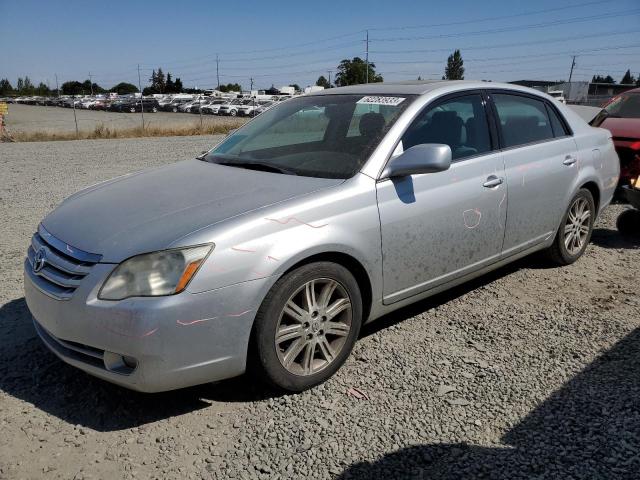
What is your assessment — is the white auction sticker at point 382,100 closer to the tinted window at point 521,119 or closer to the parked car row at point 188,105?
the tinted window at point 521,119

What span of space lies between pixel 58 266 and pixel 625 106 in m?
8.75

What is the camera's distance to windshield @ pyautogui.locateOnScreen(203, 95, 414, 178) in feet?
11.1

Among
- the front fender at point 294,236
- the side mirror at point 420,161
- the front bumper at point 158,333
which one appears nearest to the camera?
Result: the front bumper at point 158,333

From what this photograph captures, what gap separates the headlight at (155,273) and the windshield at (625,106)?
26.2 ft

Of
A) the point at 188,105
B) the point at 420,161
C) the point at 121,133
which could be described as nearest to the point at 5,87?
the point at 188,105

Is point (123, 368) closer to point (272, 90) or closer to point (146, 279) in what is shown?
point (146, 279)

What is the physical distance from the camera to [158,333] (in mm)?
2461

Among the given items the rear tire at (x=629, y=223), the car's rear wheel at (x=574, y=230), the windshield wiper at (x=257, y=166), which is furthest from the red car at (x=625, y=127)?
the windshield wiper at (x=257, y=166)

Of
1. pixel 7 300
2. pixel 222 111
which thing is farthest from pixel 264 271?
pixel 222 111

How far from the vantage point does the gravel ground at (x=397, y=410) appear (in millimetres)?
2438

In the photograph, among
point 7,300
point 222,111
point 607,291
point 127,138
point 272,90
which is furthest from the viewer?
point 272,90

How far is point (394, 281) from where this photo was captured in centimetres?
332

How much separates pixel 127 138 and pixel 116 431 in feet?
64.4

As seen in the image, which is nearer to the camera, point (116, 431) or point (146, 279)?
point (146, 279)
